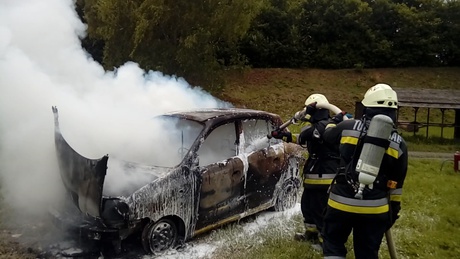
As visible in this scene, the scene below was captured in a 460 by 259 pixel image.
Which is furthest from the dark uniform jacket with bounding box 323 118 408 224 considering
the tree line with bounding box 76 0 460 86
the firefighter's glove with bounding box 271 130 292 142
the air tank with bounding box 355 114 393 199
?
the tree line with bounding box 76 0 460 86

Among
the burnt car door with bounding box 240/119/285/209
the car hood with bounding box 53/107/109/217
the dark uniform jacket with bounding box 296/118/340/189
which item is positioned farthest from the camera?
the burnt car door with bounding box 240/119/285/209

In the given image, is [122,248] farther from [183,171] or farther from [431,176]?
[431,176]

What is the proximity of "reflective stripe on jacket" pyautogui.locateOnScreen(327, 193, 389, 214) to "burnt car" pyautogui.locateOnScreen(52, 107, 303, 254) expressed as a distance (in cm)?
186

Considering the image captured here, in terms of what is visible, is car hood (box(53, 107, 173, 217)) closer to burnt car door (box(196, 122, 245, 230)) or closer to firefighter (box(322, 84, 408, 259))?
burnt car door (box(196, 122, 245, 230))

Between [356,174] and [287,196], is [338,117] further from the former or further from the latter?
[287,196]

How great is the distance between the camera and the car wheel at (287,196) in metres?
6.59

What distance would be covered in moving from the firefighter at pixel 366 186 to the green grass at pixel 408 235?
4.11ft

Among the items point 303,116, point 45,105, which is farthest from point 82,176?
point 303,116

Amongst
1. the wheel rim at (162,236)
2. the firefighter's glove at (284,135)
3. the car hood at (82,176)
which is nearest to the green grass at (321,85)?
the firefighter's glove at (284,135)

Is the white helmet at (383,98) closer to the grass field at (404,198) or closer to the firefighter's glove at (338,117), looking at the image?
the firefighter's glove at (338,117)

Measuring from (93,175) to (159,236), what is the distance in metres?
1.10

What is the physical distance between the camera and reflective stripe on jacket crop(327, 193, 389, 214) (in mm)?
3961

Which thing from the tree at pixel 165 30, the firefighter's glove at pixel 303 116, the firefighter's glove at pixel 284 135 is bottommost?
the firefighter's glove at pixel 284 135

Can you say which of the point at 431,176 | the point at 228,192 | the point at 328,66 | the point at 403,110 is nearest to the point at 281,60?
the point at 328,66
